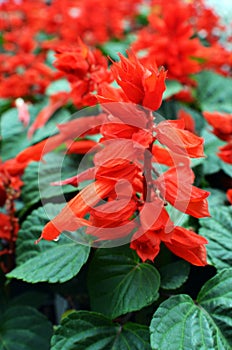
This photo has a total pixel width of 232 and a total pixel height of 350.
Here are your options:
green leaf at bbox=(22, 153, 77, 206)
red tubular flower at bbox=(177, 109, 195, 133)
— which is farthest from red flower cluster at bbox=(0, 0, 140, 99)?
green leaf at bbox=(22, 153, 77, 206)

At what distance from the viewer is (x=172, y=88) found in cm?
120

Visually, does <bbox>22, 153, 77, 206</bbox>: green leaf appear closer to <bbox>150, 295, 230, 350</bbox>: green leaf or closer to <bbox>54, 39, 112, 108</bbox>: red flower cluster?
<bbox>54, 39, 112, 108</bbox>: red flower cluster

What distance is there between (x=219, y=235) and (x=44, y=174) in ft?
1.12

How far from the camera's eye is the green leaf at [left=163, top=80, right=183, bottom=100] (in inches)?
46.0

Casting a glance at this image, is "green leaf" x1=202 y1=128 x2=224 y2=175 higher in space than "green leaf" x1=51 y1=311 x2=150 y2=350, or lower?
lower

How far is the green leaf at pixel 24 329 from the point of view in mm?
732

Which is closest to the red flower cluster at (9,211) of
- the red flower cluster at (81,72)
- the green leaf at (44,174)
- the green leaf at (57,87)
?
the green leaf at (44,174)

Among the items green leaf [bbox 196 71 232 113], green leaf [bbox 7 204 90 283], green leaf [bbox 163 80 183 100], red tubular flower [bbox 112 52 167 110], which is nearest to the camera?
red tubular flower [bbox 112 52 167 110]

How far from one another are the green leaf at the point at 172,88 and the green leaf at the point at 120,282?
556mm

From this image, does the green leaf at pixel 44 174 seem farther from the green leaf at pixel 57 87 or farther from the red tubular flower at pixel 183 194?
the green leaf at pixel 57 87

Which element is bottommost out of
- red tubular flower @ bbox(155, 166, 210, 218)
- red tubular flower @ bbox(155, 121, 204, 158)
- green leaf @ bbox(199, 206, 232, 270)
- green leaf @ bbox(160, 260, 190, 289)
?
green leaf @ bbox(160, 260, 190, 289)

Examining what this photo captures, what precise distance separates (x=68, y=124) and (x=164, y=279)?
30 centimetres

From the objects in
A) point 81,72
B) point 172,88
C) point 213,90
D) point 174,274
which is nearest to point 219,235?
point 174,274

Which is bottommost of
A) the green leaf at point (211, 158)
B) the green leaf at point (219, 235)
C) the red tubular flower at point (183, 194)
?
the green leaf at point (211, 158)
